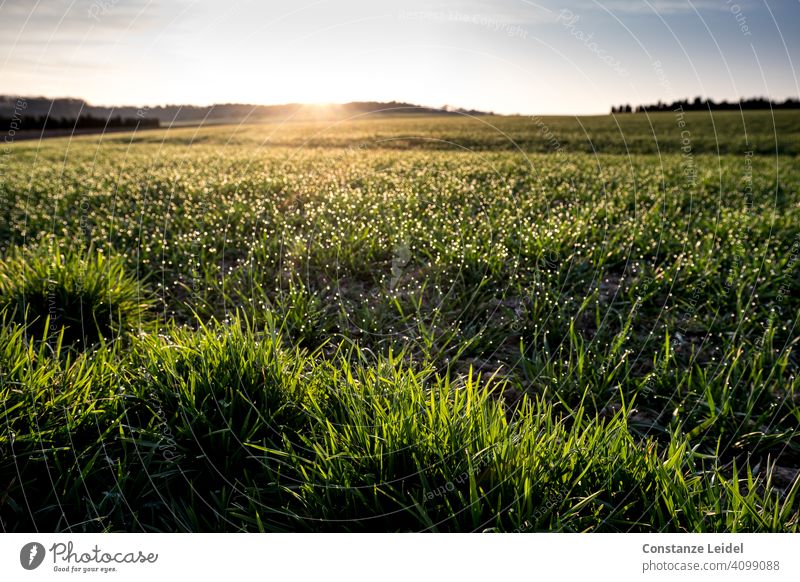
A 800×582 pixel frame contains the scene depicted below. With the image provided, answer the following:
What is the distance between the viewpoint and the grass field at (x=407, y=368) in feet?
7.43
